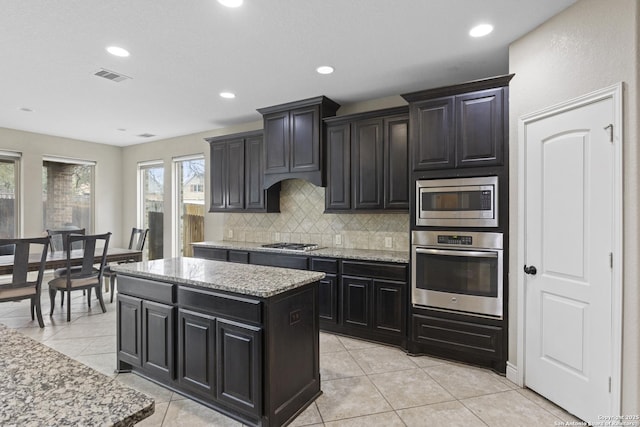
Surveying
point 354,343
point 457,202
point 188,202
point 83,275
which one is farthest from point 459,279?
point 188,202

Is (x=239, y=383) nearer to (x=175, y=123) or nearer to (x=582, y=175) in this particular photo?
(x=582, y=175)

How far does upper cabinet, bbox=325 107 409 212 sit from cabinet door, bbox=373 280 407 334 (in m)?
0.83

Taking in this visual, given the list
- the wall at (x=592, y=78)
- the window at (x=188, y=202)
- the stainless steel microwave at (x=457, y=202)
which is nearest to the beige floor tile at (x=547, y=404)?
the wall at (x=592, y=78)

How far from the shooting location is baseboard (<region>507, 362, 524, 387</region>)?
8.91 ft

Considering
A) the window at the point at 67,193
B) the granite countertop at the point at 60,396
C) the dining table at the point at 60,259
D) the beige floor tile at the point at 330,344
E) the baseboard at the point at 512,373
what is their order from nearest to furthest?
the granite countertop at the point at 60,396 → the baseboard at the point at 512,373 → the beige floor tile at the point at 330,344 → the dining table at the point at 60,259 → the window at the point at 67,193

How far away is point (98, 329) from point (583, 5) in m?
5.30

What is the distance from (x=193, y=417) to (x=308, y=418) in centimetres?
76

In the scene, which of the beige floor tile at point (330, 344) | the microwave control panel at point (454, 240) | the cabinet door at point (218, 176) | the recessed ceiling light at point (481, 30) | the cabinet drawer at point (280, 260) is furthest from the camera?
the cabinet door at point (218, 176)

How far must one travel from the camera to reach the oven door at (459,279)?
2.88m

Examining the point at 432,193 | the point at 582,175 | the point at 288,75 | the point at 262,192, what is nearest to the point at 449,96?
the point at 432,193

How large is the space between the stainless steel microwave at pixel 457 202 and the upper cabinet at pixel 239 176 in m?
2.32

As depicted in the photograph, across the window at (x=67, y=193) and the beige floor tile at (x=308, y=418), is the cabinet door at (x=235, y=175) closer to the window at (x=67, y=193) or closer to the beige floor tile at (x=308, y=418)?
the beige floor tile at (x=308, y=418)

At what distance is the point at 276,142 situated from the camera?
14.8ft

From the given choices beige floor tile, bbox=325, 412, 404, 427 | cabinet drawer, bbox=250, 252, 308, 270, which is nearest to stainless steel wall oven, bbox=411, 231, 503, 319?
beige floor tile, bbox=325, 412, 404, 427
